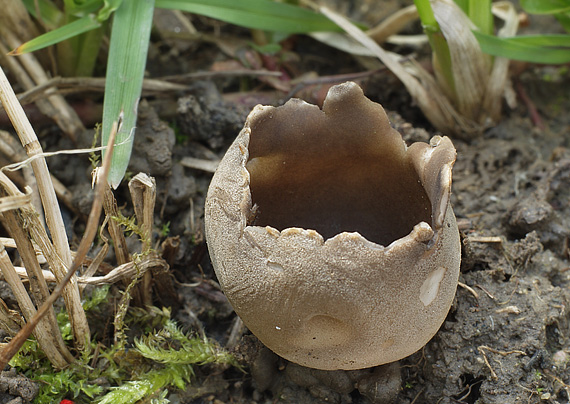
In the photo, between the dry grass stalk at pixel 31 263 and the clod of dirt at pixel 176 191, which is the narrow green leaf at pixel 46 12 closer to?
the clod of dirt at pixel 176 191

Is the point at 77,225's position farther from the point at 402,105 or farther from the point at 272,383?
the point at 402,105

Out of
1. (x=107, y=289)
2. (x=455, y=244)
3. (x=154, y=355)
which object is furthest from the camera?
(x=107, y=289)

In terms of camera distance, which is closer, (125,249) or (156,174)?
(125,249)

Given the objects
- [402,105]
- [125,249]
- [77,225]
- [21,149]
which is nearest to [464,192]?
[402,105]

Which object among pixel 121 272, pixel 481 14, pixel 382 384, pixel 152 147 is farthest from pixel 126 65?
pixel 481 14

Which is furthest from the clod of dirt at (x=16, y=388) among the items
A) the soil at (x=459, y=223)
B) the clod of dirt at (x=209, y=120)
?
the clod of dirt at (x=209, y=120)

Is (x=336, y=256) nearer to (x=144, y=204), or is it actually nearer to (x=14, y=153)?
(x=144, y=204)
